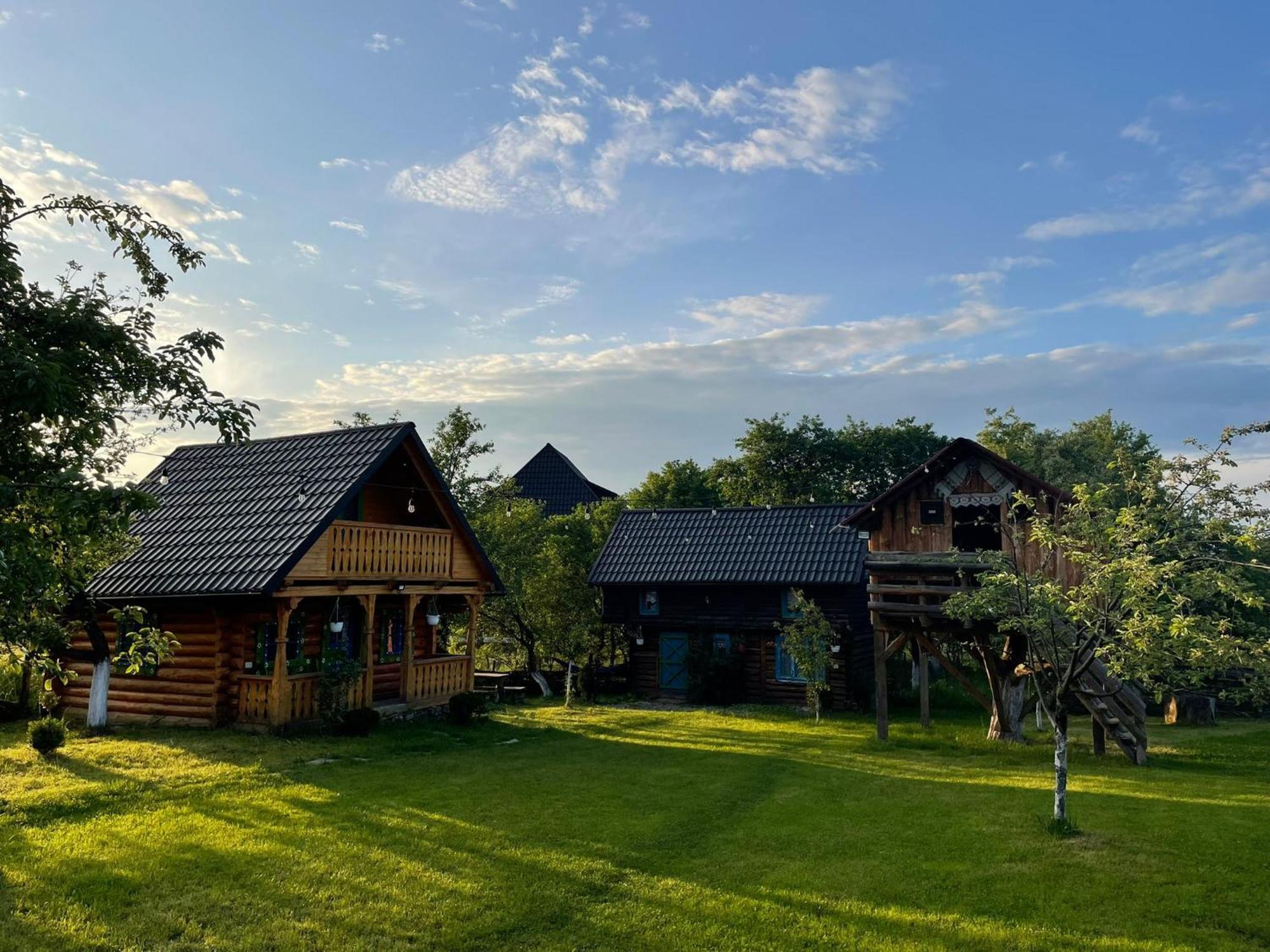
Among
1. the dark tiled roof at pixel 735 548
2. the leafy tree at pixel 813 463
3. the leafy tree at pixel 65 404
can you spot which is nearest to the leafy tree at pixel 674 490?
the leafy tree at pixel 813 463

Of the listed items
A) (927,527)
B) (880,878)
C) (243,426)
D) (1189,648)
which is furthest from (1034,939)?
(927,527)

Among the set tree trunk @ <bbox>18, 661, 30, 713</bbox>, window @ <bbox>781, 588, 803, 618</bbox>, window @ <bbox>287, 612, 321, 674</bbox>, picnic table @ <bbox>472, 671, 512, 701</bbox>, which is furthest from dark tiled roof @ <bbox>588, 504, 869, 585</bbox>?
tree trunk @ <bbox>18, 661, 30, 713</bbox>

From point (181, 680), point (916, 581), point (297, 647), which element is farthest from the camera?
point (916, 581)

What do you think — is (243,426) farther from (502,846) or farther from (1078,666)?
(1078,666)

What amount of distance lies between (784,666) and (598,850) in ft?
58.0

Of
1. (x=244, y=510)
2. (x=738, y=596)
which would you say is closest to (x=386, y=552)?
(x=244, y=510)

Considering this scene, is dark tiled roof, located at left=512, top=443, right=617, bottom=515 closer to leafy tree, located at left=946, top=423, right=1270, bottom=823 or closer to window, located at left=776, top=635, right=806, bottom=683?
window, located at left=776, top=635, right=806, bottom=683

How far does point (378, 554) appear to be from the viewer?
18547 millimetres

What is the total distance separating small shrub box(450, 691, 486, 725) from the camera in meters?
19.7

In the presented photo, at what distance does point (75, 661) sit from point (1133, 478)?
20419 mm

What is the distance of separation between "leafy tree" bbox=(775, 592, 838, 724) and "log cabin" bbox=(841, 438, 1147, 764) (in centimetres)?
319

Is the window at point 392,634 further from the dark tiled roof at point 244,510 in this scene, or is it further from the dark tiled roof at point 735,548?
the dark tiled roof at point 735,548

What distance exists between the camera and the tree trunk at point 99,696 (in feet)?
54.1

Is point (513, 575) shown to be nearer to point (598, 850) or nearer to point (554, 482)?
point (598, 850)
